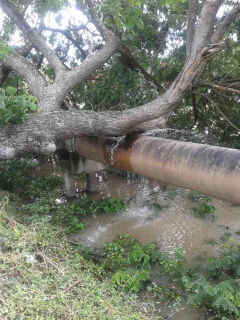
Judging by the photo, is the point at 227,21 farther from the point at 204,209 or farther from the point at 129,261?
the point at 129,261

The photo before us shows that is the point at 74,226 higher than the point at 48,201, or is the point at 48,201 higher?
the point at 48,201

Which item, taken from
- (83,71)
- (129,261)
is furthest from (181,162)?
(83,71)

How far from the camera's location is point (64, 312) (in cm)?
286

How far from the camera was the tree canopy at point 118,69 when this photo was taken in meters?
4.64

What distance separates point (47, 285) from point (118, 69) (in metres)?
5.77

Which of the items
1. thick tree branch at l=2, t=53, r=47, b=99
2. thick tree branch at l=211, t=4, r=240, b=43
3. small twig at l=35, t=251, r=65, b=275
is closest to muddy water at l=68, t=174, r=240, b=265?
small twig at l=35, t=251, r=65, b=275

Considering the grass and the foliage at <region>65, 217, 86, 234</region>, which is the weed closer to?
the foliage at <region>65, 217, 86, 234</region>

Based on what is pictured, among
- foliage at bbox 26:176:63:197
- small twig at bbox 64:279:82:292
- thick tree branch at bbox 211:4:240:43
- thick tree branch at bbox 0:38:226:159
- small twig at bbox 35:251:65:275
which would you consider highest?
thick tree branch at bbox 211:4:240:43

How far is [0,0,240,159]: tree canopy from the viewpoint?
15.2 ft

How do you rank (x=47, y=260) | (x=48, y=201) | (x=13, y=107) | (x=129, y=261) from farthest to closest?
(x=48, y=201), (x=129, y=261), (x=13, y=107), (x=47, y=260)

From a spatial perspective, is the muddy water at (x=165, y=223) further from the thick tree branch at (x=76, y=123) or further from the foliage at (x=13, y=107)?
the foliage at (x=13, y=107)

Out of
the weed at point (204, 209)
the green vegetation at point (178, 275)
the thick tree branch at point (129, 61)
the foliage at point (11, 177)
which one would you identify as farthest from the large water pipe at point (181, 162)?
the foliage at point (11, 177)

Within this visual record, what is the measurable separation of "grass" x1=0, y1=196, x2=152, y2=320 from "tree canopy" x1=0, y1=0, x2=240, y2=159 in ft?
4.28

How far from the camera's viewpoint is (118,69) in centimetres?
781
